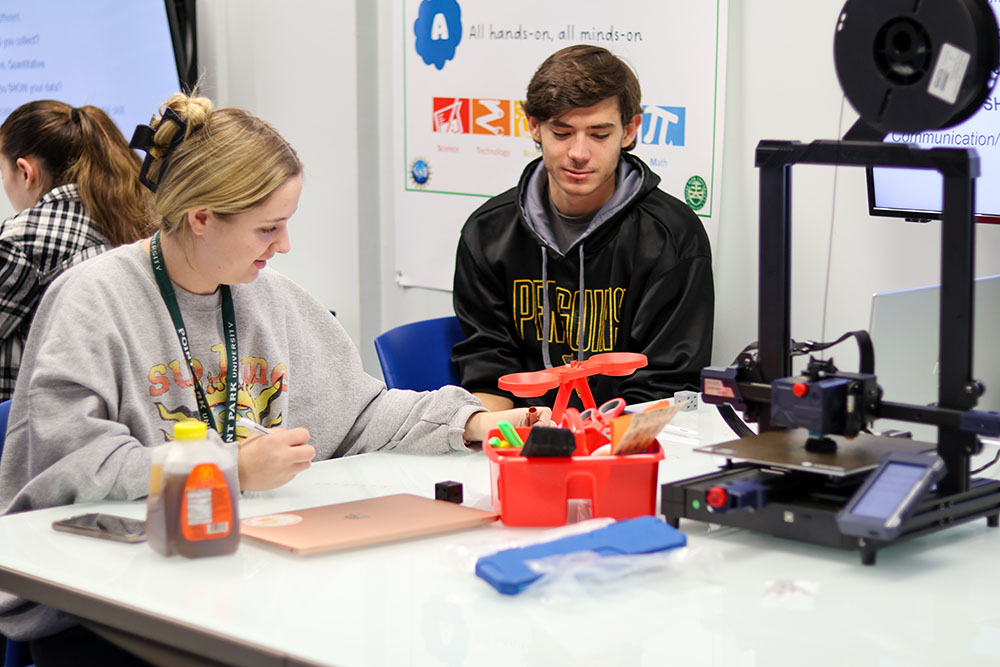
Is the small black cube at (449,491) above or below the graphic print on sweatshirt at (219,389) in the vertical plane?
below

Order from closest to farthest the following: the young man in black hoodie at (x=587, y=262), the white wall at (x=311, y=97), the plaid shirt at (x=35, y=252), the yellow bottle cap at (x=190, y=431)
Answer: the yellow bottle cap at (x=190, y=431), the young man in black hoodie at (x=587, y=262), the plaid shirt at (x=35, y=252), the white wall at (x=311, y=97)

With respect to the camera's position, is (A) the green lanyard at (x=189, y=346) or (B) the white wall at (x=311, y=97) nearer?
(A) the green lanyard at (x=189, y=346)

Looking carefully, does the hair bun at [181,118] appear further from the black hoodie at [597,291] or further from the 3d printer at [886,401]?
the black hoodie at [597,291]

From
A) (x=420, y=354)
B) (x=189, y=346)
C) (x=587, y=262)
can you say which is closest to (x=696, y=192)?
(x=587, y=262)

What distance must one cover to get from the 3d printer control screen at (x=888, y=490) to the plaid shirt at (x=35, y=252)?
2.07m

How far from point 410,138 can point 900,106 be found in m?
2.34

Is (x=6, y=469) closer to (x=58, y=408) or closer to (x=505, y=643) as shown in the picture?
(x=58, y=408)

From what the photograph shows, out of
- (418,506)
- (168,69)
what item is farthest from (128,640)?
(168,69)

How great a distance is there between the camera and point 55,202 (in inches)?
110

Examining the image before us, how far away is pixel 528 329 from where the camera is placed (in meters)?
2.70

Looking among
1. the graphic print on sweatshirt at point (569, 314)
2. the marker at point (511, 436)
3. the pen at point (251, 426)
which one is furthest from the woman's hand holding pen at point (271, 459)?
the graphic print on sweatshirt at point (569, 314)

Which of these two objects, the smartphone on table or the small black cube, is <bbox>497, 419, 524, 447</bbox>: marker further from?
the smartphone on table

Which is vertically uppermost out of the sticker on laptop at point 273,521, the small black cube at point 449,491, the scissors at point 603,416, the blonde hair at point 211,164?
the blonde hair at point 211,164

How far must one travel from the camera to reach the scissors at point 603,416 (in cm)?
150
